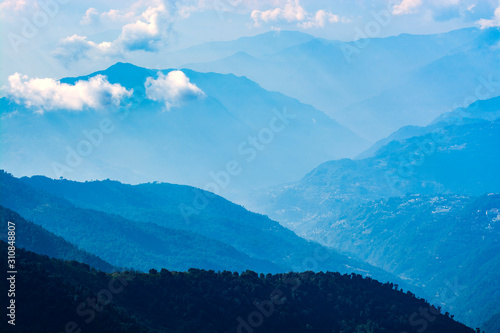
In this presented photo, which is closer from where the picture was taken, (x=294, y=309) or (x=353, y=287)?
(x=294, y=309)

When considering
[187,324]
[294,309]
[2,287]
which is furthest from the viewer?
[294,309]

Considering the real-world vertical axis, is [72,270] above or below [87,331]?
above

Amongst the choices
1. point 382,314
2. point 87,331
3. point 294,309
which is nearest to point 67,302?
point 87,331

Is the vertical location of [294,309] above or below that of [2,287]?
above

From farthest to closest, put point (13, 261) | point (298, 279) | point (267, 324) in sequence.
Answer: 1. point (298, 279)
2. point (267, 324)
3. point (13, 261)

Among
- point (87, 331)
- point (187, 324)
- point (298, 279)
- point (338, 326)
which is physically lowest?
point (87, 331)

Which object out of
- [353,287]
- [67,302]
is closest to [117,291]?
[67,302]

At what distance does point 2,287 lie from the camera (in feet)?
383

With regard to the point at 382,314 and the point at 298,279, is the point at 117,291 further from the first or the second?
the point at 382,314

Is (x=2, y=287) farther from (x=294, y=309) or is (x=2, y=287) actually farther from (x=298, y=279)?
(x=298, y=279)

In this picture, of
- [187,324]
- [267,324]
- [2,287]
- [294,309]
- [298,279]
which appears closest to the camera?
[2,287]

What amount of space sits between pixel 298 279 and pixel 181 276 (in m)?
37.8

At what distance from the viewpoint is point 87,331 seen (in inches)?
4606

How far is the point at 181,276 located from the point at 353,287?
5445 cm
